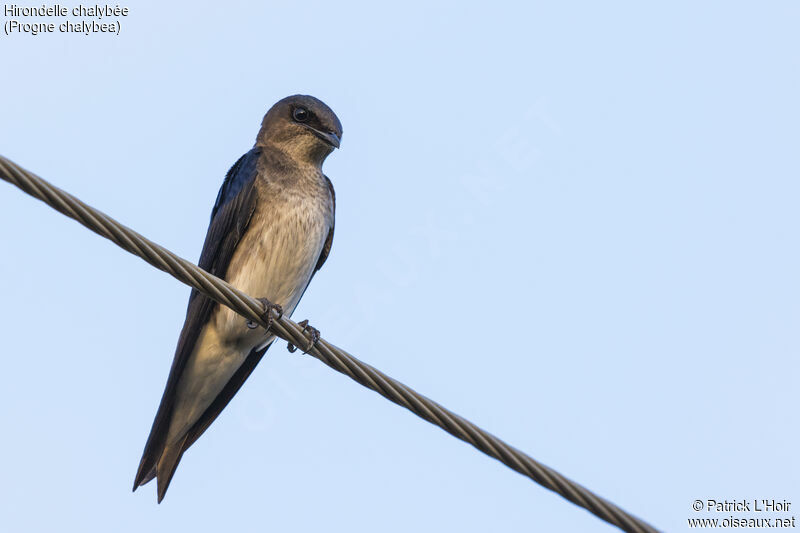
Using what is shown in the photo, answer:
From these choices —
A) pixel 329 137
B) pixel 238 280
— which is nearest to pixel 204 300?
pixel 238 280

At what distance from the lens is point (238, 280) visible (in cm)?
634

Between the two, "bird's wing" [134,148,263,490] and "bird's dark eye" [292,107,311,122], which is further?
"bird's dark eye" [292,107,311,122]

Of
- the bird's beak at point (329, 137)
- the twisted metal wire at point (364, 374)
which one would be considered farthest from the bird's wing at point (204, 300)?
the twisted metal wire at point (364, 374)

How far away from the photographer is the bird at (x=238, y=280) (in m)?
6.32

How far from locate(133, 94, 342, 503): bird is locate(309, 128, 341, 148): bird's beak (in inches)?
13.9

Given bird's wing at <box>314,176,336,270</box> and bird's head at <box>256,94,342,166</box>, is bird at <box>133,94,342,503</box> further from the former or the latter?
bird's head at <box>256,94,342,166</box>

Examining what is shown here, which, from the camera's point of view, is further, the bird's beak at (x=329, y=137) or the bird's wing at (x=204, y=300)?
the bird's beak at (x=329, y=137)

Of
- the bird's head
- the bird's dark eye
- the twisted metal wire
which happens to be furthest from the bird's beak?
the twisted metal wire

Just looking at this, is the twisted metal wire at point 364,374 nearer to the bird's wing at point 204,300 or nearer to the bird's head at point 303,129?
the bird's wing at point 204,300

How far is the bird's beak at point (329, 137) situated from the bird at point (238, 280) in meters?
0.35

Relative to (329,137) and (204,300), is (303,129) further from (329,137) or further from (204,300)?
(204,300)

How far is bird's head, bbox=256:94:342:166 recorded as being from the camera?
281 inches

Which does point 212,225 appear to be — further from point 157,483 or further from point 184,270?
point 184,270

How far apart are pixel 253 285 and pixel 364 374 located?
8.44 ft
